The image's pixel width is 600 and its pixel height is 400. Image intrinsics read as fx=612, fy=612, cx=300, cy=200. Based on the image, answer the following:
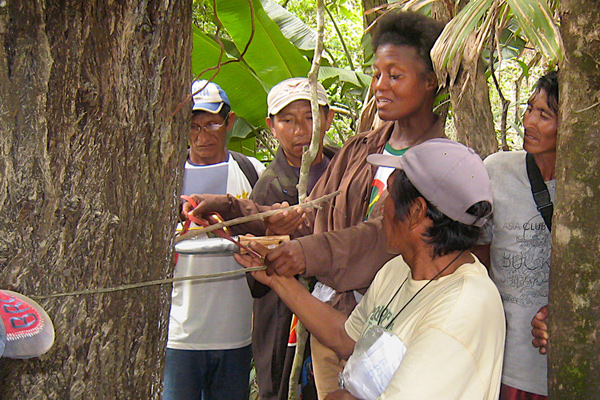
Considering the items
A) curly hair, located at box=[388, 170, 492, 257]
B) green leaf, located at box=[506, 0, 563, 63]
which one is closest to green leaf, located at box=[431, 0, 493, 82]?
green leaf, located at box=[506, 0, 563, 63]

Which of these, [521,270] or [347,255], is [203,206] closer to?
[347,255]

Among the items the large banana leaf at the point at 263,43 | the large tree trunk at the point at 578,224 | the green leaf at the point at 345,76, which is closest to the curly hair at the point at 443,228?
the large tree trunk at the point at 578,224

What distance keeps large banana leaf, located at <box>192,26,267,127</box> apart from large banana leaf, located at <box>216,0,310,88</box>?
97 millimetres

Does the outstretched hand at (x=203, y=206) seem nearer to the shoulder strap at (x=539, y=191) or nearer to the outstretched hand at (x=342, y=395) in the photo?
the outstretched hand at (x=342, y=395)

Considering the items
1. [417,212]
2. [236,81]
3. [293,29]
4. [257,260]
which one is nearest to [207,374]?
[257,260]

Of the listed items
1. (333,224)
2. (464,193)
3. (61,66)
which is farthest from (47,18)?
(333,224)

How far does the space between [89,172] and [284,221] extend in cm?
99

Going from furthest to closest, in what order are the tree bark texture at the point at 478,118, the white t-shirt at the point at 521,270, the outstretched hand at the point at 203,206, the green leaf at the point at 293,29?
the green leaf at the point at 293,29 < the tree bark texture at the point at 478,118 < the outstretched hand at the point at 203,206 < the white t-shirt at the point at 521,270

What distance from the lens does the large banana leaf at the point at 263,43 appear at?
430 centimetres

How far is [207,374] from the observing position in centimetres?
286

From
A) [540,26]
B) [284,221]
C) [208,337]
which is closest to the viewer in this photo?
[540,26]

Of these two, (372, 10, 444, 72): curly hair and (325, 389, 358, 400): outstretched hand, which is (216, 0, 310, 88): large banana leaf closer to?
(372, 10, 444, 72): curly hair

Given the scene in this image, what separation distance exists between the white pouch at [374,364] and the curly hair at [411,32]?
129 cm

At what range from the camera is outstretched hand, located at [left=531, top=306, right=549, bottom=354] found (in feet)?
6.03
